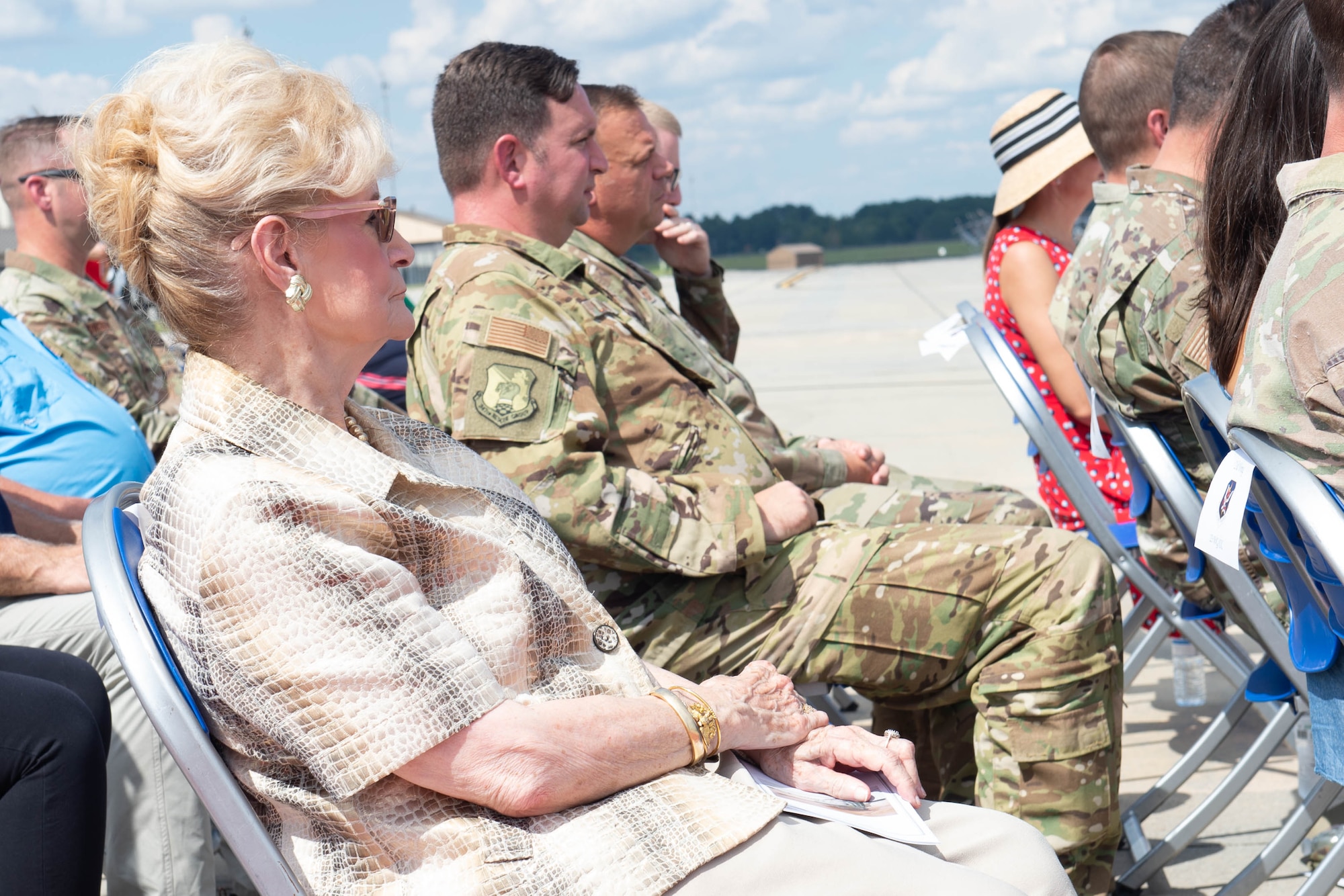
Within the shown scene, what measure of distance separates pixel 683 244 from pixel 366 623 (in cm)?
302

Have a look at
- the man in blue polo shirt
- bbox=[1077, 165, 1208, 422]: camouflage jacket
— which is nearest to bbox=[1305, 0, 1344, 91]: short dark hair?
bbox=[1077, 165, 1208, 422]: camouflage jacket

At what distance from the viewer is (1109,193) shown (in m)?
3.25

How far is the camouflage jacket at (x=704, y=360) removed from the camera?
3258mm

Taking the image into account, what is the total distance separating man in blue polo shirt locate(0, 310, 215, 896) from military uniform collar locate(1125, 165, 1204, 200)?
247 cm

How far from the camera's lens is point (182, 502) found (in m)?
1.50

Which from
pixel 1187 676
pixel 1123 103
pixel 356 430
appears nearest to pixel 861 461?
pixel 1123 103

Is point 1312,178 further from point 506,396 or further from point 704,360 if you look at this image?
point 704,360

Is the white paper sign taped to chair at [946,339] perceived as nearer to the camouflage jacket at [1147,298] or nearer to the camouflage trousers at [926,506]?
the camouflage trousers at [926,506]

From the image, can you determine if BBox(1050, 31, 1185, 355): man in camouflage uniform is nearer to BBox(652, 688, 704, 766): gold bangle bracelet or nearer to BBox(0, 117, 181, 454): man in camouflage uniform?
BBox(652, 688, 704, 766): gold bangle bracelet

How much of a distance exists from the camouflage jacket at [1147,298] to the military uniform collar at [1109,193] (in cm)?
36

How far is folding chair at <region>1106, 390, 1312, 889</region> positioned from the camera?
229cm

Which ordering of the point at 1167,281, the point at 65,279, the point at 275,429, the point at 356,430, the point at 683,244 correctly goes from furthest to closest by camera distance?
1. the point at 683,244
2. the point at 65,279
3. the point at 1167,281
4. the point at 356,430
5. the point at 275,429

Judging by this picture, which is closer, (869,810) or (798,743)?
(869,810)

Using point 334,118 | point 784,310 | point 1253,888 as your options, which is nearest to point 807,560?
point 1253,888
